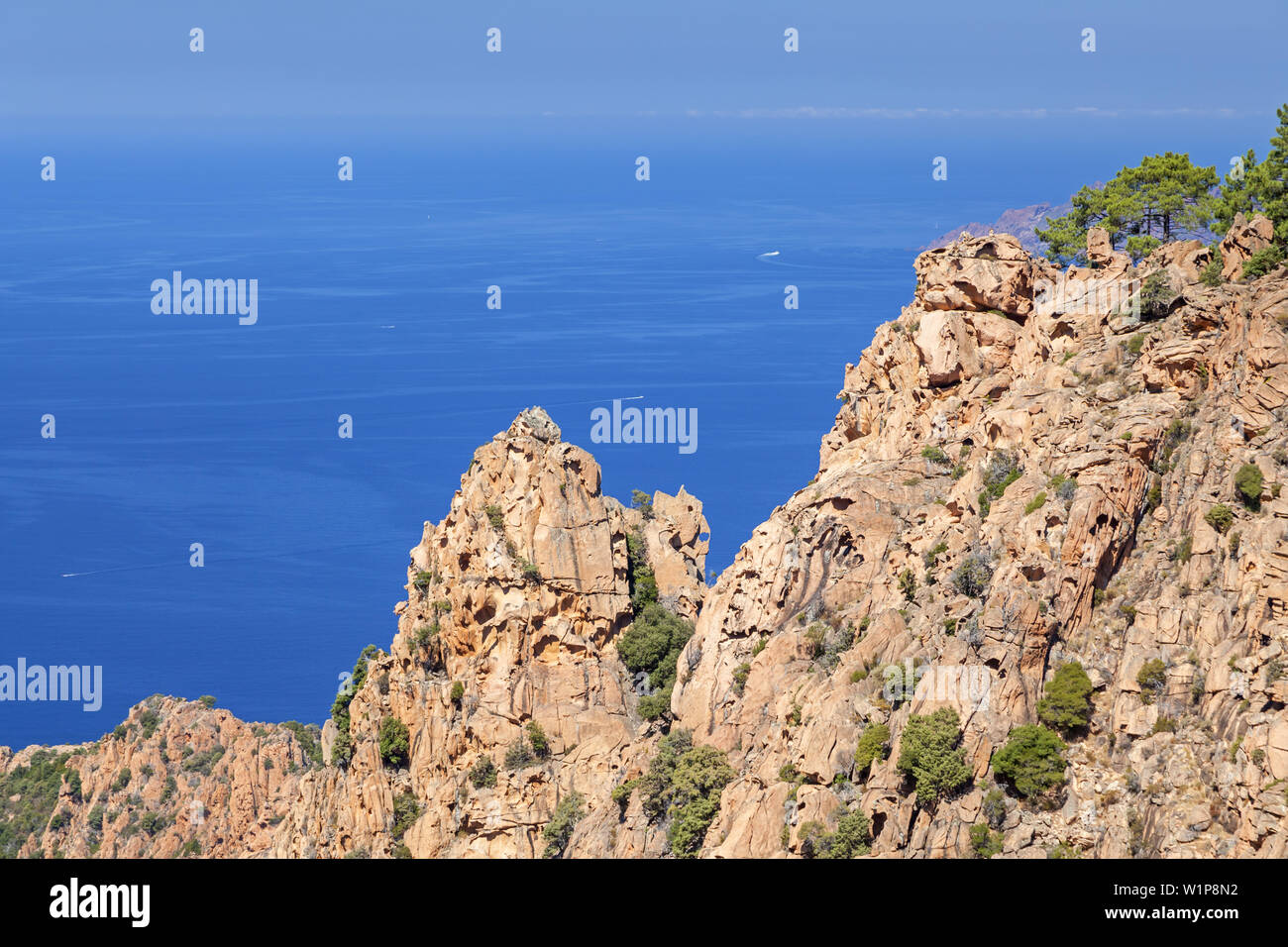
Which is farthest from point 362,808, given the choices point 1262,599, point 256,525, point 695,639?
point 256,525

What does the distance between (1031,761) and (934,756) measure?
2514 millimetres

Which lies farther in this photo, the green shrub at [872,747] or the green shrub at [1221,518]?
the green shrub at [872,747]

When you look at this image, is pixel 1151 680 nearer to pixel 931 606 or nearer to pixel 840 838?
pixel 931 606

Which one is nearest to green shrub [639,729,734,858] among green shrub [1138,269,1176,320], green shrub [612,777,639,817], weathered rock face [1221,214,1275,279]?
green shrub [612,777,639,817]

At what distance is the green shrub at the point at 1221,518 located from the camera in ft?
139

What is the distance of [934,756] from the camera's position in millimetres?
41562

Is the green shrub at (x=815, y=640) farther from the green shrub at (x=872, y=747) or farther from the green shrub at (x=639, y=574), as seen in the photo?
the green shrub at (x=639, y=574)

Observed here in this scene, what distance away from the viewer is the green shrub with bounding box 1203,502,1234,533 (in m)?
42.3

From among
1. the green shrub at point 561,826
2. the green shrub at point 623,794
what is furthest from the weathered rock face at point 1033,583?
the green shrub at point 561,826

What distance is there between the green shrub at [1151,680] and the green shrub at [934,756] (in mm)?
4899

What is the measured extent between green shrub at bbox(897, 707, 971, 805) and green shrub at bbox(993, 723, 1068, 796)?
107 cm

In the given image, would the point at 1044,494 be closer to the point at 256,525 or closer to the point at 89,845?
the point at 89,845
